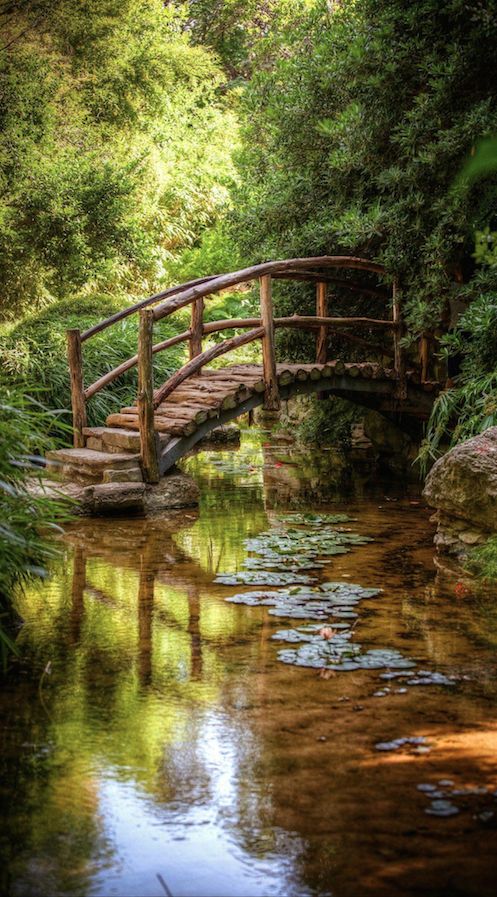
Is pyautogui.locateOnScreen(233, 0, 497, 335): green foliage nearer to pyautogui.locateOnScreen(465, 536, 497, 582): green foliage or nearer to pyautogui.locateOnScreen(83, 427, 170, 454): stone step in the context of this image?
pyautogui.locateOnScreen(83, 427, 170, 454): stone step

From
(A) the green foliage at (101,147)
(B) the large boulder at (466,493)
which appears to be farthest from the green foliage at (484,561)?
(A) the green foliage at (101,147)

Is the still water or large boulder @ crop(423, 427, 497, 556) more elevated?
large boulder @ crop(423, 427, 497, 556)

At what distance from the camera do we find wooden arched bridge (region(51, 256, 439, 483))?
7629 millimetres

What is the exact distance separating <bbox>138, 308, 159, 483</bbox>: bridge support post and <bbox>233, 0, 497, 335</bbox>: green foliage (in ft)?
6.64

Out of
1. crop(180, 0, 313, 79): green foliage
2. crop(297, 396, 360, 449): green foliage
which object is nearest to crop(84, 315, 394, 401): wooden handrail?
crop(297, 396, 360, 449): green foliage

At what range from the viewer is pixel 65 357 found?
10.5 meters

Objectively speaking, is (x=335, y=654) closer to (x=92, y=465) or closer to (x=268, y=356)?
(x=92, y=465)

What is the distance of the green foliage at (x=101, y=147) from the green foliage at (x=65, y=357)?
1.14 metres

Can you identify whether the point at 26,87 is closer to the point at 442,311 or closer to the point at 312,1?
the point at 312,1

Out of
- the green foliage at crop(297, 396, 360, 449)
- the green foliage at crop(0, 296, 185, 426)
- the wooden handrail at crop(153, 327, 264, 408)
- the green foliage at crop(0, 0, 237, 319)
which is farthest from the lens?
the green foliage at crop(0, 0, 237, 319)

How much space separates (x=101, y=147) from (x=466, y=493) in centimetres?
1113

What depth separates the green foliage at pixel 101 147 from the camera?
1277cm

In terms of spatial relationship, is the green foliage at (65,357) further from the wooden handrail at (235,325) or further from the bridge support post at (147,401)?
the bridge support post at (147,401)

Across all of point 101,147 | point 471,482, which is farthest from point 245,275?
point 101,147
